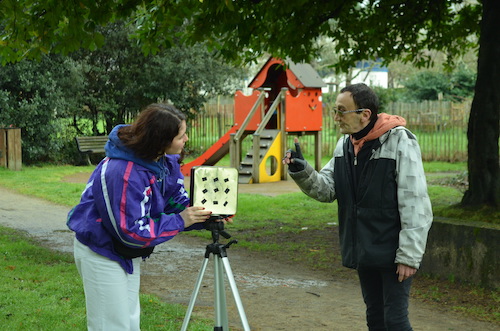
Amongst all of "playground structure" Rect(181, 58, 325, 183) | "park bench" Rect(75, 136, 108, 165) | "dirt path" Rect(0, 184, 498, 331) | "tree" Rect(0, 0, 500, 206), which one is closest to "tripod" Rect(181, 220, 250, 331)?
"dirt path" Rect(0, 184, 498, 331)

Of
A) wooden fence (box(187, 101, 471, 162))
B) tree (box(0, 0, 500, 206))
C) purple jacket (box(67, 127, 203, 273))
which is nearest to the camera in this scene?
purple jacket (box(67, 127, 203, 273))

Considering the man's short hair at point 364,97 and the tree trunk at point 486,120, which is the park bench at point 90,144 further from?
the man's short hair at point 364,97

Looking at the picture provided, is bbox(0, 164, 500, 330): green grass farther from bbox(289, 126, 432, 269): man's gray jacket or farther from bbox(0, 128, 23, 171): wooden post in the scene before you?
bbox(0, 128, 23, 171): wooden post

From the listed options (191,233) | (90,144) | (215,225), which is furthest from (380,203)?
(90,144)

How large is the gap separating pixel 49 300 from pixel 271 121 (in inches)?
594

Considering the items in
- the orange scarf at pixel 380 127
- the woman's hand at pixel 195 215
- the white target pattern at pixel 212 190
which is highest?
the orange scarf at pixel 380 127

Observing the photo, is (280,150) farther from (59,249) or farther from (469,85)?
(469,85)

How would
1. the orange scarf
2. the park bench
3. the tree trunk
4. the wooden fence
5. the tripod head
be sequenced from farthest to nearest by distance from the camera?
1. the wooden fence
2. the park bench
3. the tree trunk
4. the orange scarf
5. the tripod head

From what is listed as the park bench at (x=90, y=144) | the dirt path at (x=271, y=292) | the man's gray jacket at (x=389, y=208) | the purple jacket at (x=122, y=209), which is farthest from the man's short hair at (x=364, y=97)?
the park bench at (x=90, y=144)

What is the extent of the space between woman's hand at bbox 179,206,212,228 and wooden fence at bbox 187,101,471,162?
16.4m

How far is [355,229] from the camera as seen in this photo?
423cm

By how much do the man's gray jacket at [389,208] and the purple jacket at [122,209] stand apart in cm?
114

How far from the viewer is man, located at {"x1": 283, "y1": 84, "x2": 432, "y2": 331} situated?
3.97 metres

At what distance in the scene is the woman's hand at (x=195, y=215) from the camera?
3.68 meters
